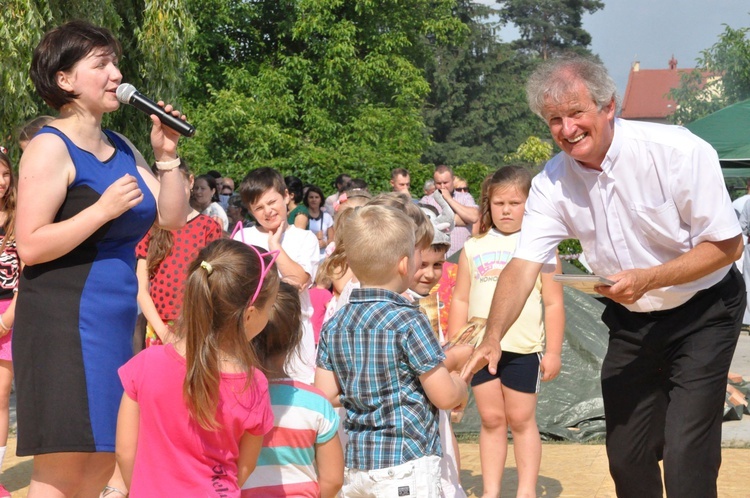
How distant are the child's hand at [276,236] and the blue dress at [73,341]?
2322 mm

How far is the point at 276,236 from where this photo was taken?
5840 mm

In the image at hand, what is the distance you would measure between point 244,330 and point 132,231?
0.71 meters

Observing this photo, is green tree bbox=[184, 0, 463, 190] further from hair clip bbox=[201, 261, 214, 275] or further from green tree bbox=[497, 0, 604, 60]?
green tree bbox=[497, 0, 604, 60]

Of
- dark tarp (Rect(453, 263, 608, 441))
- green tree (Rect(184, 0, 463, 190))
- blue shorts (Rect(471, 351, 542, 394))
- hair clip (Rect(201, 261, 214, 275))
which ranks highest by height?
A: green tree (Rect(184, 0, 463, 190))

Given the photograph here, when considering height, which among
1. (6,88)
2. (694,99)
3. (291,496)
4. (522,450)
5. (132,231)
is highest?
(694,99)

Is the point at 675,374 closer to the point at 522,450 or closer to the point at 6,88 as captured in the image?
the point at 522,450

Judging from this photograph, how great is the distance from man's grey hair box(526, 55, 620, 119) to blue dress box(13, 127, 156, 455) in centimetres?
160

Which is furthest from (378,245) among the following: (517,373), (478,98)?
(478,98)

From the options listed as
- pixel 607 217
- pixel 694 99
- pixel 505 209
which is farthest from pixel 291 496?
pixel 694 99

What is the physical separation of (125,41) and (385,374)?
33.5 ft

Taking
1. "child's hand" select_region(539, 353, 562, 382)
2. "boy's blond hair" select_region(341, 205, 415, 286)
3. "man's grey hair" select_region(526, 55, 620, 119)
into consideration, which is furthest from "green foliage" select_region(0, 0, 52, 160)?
"man's grey hair" select_region(526, 55, 620, 119)

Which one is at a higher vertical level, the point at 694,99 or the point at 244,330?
the point at 694,99

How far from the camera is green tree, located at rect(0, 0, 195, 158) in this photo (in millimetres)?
9742

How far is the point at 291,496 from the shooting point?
3311mm
